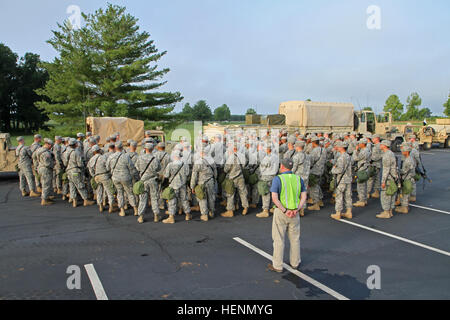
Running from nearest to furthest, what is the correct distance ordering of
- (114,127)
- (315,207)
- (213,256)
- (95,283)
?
(95,283), (213,256), (315,207), (114,127)

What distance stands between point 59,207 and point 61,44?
50.6 feet

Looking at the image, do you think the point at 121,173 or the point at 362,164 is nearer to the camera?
the point at 121,173

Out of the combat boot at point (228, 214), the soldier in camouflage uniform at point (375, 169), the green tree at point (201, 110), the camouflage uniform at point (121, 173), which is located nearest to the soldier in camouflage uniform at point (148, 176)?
the camouflage uniform at point (121, 173)

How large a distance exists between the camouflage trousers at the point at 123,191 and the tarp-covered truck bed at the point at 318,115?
1177cm

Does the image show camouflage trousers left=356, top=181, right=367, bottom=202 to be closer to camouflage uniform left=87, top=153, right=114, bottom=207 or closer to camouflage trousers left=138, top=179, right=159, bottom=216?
camouflage trousers left=138, top=179, right=159, bottom=216

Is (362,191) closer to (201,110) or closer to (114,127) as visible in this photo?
(114,127)

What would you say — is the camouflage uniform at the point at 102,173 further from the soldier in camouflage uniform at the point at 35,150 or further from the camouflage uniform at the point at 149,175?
the soldier in camouflage uniform at the point at 35,150

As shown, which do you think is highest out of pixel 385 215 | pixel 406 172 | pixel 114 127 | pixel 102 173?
pixel 114 127

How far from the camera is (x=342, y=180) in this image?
24.6 ft

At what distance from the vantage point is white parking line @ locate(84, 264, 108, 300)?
419 centimetres

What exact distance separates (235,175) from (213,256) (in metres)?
2.82

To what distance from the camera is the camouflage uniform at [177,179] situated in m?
7.27

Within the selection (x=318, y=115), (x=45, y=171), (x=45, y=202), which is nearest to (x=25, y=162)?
(x=45, y=171)

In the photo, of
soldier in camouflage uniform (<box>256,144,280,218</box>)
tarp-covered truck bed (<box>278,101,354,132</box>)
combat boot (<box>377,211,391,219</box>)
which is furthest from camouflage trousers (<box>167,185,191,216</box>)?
tarp-covered truck bed (<box>278,101,354,132</box>)
